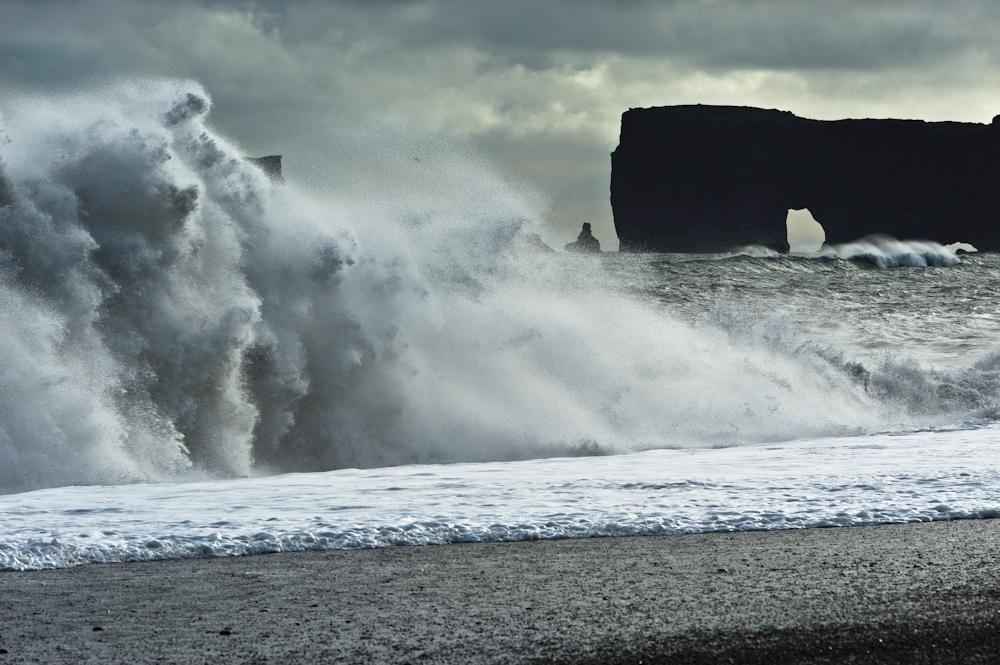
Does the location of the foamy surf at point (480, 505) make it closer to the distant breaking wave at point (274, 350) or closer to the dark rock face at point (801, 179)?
the distant breaking wave at point (274, 350)

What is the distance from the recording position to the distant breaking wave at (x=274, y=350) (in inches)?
423

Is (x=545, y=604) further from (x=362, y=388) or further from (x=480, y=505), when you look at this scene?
(x=362, y=388)

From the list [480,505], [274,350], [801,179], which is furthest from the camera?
[801,179]

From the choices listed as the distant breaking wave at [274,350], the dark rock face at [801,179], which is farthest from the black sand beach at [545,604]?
the dark rock face at [801,179]

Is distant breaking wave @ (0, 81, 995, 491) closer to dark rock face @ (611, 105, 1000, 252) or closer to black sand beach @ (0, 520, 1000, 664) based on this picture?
black sand beach @ (0, 520, 1000, 664)

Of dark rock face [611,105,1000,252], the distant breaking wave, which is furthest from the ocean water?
dark rock face [611,105,1000,252]

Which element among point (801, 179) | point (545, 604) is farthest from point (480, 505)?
point (801, 179)

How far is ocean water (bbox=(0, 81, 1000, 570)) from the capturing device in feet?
25.9

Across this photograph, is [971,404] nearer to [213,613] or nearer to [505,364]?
[505,364]

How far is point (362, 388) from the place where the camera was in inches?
519

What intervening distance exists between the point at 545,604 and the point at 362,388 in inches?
309

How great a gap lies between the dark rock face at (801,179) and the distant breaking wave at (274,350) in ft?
278

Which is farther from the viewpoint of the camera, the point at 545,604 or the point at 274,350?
the point at 274,350

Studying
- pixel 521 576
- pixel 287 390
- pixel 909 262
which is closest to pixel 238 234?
pixel 287 390
